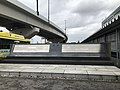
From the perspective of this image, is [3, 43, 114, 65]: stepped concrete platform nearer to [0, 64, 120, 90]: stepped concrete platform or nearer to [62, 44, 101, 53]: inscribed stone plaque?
[62, 44, 101, 53]: inscribed stone plaque

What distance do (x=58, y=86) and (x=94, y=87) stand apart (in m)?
1.42

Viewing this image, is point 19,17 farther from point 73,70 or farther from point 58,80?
point 58,80

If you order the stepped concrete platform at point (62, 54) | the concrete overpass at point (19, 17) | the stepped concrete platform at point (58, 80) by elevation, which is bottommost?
the stepped concrete platform at point (58, 80)

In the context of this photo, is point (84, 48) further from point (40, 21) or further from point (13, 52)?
point (40, 21)

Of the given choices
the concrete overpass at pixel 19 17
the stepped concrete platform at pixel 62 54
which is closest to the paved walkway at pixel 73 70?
the stepped concrete platform at pixel 62 54

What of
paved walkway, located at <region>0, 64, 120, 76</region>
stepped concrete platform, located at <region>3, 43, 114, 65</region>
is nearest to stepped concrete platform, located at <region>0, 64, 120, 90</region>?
paved walkway, located at <region>0, 64, 120, 76</region>

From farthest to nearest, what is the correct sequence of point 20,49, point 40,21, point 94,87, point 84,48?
point 40,21 → point 20,49 → point 84,48 → point 94,87

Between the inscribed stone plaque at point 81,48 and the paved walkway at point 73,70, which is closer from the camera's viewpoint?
the paved walkway at point 73,70

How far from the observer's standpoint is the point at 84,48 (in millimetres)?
14625

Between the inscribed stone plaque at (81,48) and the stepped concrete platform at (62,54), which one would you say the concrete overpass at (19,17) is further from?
the inscribed stone plaque at (81,48)

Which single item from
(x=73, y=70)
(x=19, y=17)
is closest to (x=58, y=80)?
(x=73, y=70)

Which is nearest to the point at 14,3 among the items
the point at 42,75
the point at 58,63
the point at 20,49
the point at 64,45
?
Answer: the point at 20,49

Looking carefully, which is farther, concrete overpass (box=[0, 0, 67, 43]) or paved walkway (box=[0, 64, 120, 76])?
concrete overpass (box=[0, 0, 67, 43])

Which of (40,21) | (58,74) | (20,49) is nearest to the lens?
(58,74)
